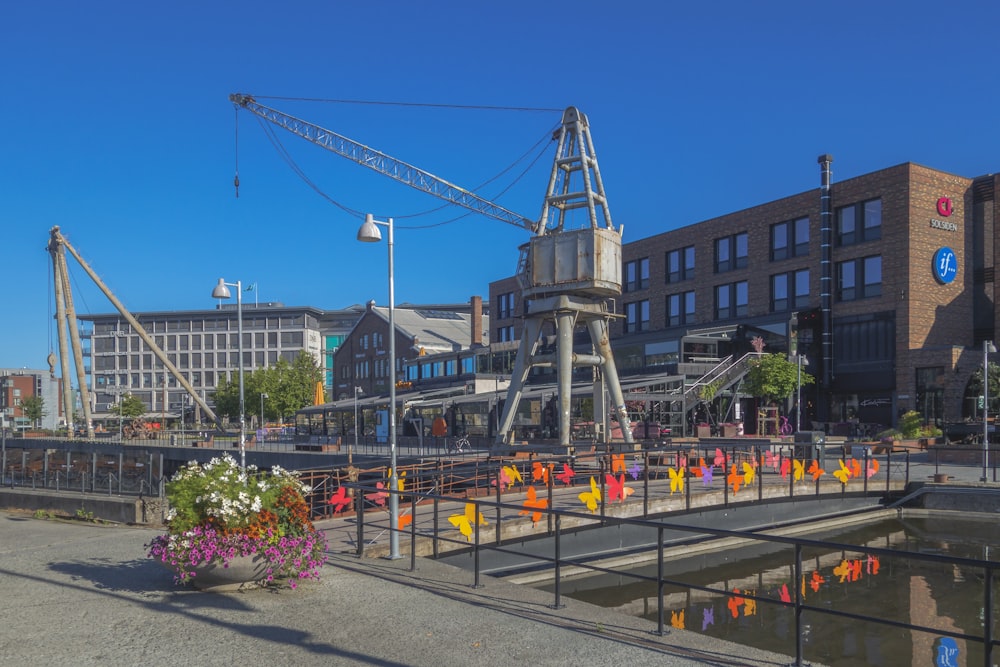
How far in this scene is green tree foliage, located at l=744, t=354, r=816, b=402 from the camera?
39844 millimetres

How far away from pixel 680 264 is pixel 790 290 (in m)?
9.56

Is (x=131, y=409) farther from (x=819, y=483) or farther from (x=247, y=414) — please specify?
(x=819, y=483)

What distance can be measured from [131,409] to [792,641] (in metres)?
95.2

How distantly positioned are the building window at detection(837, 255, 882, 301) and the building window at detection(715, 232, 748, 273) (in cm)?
686

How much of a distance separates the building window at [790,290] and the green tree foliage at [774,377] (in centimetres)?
640

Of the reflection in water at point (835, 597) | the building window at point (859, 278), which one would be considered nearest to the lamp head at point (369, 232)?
the reflection in water at point (835, 597)

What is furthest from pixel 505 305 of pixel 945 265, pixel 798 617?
pixel 798 617

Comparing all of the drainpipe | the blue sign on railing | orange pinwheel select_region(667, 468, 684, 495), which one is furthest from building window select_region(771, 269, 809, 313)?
the blue sign on railing

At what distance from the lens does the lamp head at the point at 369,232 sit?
12773 millimetres

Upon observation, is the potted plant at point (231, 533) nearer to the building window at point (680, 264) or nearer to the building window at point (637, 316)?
the building window at point (680, 264)

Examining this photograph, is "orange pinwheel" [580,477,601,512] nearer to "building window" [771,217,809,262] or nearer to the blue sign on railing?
the blue sign on railing

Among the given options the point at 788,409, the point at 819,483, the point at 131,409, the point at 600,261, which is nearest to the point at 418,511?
the point at 819,483

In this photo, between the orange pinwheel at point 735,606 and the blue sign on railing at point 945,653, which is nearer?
the blue sign on railing at point 945,653

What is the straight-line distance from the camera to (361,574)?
1012 cm
